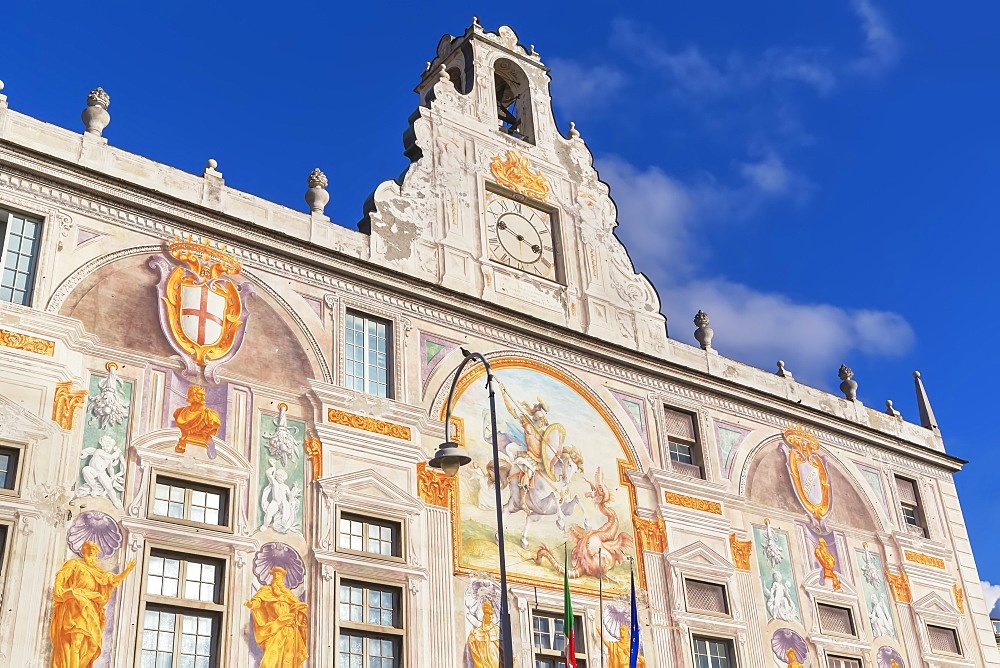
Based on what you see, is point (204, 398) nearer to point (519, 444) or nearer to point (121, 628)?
point (121, 628)

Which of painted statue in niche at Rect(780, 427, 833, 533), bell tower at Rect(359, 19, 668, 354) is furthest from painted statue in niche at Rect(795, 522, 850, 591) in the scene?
bell tower at Rect(359, 19, 668, 354)

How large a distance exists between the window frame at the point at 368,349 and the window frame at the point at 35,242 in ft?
18.6

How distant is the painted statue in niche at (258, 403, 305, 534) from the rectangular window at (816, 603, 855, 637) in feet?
44.0

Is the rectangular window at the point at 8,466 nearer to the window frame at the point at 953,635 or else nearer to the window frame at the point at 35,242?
the window frame at the point at 35,242

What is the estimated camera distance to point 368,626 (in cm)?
1972

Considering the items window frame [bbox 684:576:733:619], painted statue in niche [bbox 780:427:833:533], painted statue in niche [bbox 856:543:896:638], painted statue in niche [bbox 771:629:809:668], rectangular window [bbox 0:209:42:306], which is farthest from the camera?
painted statue in niche [bbox 780:427:833:533]

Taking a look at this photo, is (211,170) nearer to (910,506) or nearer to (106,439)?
(106,439)

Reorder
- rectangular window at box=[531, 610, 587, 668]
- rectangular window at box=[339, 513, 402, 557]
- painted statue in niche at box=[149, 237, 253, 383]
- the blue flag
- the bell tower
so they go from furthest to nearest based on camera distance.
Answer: the bell tower
rectangular window at box=[531, 610, 587, 668]
the blue flag
rectangular window at box=[339, 513, 402, 557]
painted statue in niche at box=[149, 237, 253, 383]

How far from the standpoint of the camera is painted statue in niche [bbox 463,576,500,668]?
20.7 metres

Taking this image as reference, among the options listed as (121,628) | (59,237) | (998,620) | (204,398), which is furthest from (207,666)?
(998,620)

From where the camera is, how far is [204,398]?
64.8 feet

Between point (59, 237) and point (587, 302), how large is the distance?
12.2m

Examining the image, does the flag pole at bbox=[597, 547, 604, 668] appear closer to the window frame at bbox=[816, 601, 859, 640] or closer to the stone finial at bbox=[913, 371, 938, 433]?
the window frame at bbox=[816, 601, 859, 640]

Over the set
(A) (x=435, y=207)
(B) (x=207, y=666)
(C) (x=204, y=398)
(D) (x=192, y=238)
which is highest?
(A) (x=435, y=207)
